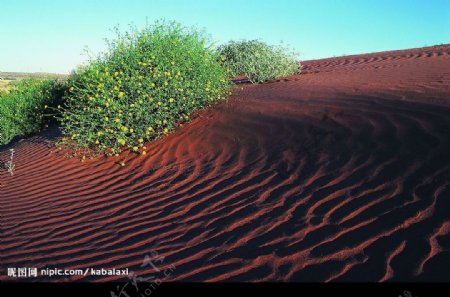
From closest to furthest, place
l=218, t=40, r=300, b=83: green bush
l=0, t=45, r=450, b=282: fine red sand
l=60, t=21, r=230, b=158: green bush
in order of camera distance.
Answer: l=0, t=45, r=450, b=282: fine red sand → l=60, t=21, r=230, b=158: green bush → l=218, t=40, r=300, b=83: green bush

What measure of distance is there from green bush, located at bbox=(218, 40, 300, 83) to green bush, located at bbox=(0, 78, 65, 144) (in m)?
5.17

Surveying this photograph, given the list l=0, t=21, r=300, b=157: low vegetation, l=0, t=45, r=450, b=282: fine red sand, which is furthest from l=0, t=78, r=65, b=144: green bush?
l=0, t=45, r=450, b=282: fine red sand

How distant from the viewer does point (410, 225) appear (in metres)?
3.21

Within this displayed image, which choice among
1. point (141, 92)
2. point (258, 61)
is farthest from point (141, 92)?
point (258, 61)

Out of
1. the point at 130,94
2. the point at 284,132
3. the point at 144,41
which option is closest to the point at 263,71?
the point at 144,41

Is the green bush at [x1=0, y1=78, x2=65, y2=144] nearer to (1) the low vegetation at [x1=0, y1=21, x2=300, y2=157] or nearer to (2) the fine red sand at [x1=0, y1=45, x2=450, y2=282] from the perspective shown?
(1) the low vegetation at [x1=0, y1=21, x2=300, y2=157]

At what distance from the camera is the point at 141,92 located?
739 cm

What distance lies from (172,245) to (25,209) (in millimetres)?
2732

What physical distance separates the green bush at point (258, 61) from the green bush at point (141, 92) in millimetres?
2870

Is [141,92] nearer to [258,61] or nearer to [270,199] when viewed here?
[270,199]

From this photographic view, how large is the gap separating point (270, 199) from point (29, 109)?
10425mm

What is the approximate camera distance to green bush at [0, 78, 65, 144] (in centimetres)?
1218

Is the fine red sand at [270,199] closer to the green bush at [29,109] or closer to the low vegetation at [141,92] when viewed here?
the low vegetation at [141,92]

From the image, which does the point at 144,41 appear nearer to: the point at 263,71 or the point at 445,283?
the point at 263,71
